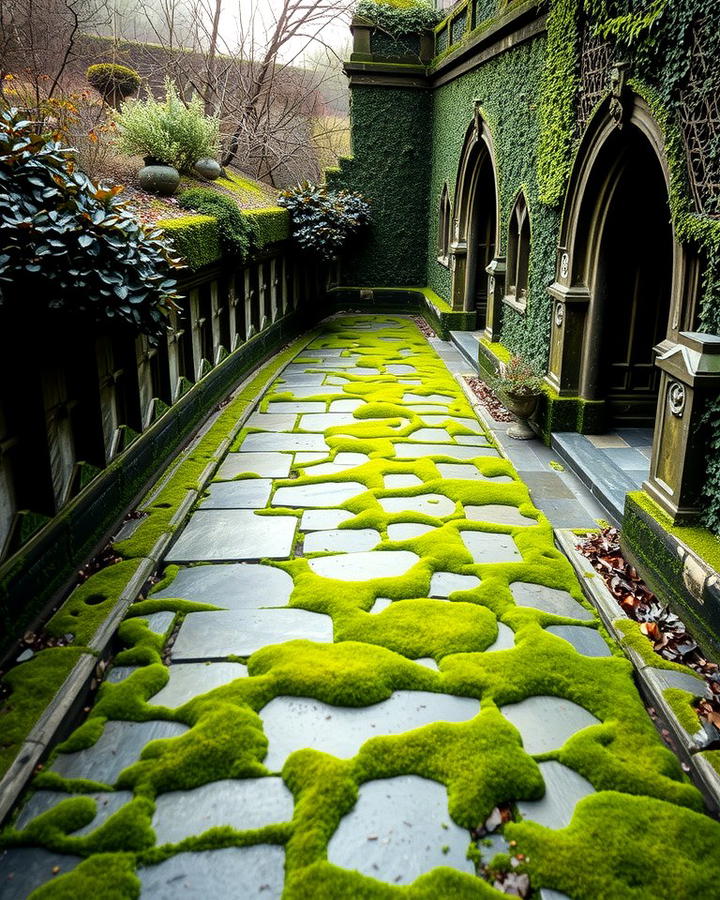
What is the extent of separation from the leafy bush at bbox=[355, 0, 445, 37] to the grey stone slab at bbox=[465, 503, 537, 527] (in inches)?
543

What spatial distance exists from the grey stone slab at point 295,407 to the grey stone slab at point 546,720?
5730mm

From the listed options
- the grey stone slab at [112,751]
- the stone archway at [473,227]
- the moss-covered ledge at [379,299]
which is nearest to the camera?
the grey stone slab at [112,751]

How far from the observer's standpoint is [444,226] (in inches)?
589

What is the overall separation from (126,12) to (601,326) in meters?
16.3

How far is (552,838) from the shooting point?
2686mm

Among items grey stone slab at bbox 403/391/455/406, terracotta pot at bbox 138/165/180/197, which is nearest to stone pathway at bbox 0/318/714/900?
grey stone slab at bbox 403/391/455/406

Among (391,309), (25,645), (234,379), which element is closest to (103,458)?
(25,645)

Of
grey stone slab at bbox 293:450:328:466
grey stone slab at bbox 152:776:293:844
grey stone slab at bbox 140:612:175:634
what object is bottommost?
grey stone slab at bbox 152:776:293:844

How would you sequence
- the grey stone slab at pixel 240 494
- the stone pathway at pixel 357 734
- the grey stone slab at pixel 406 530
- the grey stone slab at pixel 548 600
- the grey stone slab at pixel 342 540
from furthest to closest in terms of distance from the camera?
1. the grey stone slab at pixel 240 494
2. the grey stone slab at pixel 406 530
3. the grey stone slab at pixel 342 540
4. the grey stone slab at pixel 548 600
5. the stone pathway at pixel 357 734

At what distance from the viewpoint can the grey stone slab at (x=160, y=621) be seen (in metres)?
4.11

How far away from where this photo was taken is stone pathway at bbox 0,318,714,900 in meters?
2.59

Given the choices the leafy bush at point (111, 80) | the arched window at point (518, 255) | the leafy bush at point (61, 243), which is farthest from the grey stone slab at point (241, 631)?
the leafy bush at point (111, 80)

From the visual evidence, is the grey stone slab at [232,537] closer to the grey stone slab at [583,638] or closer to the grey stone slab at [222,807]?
the grey stone slab at [583,638]

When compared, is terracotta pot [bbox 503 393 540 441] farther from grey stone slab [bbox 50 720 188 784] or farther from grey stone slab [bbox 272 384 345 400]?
grey stone slab [bbox 50 720 188 784]
